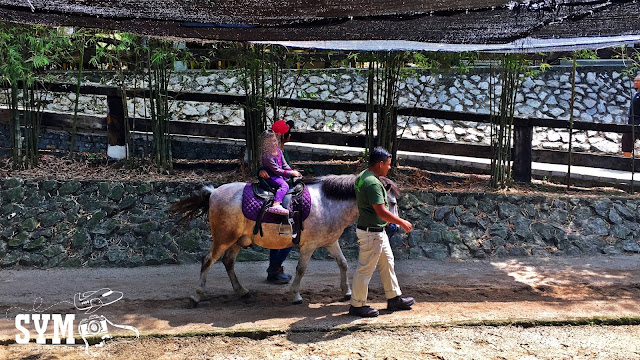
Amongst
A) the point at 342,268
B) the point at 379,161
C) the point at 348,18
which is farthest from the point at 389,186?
the point at 348,18

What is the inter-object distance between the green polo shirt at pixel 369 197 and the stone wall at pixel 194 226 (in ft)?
7.36

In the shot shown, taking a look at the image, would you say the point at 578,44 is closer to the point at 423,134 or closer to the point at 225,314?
the point at 225,314

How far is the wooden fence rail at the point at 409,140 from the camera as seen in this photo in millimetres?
9188

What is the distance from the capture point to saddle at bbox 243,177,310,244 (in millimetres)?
6059

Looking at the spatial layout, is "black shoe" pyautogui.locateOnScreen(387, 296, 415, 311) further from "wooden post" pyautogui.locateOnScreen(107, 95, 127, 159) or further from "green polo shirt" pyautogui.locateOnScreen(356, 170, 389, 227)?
"wooden post" pyautogui.locateOnScreen(107, 95, 127, 159)

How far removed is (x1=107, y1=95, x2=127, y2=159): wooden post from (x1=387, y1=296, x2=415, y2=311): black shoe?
4994 millimetres

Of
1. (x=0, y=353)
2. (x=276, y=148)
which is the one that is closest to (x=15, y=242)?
(x=0, y=353)

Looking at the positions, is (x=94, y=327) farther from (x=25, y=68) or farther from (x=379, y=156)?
(x=25, y=68)

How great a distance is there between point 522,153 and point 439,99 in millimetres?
5433

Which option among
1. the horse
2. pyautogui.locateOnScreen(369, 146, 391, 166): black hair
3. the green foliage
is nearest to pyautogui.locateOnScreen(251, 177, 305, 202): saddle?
the horse

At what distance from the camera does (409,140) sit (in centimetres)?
966

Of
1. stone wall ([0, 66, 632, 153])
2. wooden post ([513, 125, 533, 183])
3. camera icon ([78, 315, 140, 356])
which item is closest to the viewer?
camera icon ([78, 315, 140, 356])

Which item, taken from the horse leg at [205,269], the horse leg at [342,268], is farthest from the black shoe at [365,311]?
the horse leg at [205,269]

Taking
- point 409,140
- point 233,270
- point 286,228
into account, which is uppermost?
point 409,140
